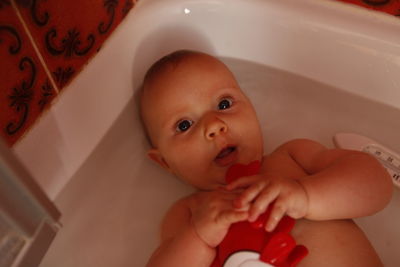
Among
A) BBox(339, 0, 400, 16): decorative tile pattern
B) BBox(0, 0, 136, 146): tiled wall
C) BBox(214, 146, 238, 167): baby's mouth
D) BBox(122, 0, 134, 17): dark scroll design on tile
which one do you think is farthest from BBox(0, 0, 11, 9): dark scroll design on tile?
BBox(339, 0, 400, 16): decorative tile pattern

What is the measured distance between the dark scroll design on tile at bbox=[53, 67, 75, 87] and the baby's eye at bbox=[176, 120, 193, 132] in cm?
23

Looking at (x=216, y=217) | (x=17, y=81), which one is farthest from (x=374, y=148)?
(x=17, y=81)

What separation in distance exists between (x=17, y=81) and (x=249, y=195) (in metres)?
0.42

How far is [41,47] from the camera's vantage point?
2.42 feet

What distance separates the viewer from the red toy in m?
0.61

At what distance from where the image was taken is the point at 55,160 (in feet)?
2.68

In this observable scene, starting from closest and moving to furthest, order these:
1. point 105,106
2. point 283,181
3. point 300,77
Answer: point 283,181
point 105,106
point 300,77

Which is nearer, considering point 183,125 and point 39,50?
point 39,50

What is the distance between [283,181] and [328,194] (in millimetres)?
91

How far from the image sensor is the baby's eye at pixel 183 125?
2.75ft

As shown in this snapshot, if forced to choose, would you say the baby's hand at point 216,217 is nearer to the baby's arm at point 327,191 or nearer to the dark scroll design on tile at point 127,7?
the baby's arm at point 327,191

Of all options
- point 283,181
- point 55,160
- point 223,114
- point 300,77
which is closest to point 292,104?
point 300,77

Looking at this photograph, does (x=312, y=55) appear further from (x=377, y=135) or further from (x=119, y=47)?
(x=119, y=47)

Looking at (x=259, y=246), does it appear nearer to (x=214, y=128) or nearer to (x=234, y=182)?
(x=234, y=182)
